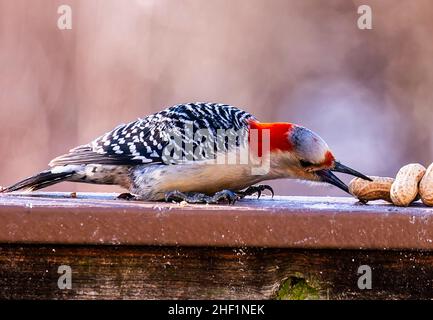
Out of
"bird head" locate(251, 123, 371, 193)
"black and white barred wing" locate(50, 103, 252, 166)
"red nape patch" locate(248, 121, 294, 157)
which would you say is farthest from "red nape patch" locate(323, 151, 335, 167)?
"black and white barred wing" locate(50, 103, 252, 166)

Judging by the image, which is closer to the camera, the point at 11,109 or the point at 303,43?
the point at 11,109

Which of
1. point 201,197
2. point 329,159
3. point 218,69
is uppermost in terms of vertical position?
point 218,69

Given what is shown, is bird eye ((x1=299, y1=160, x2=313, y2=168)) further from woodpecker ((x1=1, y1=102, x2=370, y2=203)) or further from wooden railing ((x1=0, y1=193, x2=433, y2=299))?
wooden railing ((x1=0, y1=193, x2=433, y2=299))

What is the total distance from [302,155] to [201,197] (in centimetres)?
54

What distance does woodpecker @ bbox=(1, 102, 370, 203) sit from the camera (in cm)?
374

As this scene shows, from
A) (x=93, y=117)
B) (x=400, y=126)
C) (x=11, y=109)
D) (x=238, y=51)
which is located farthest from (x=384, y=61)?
(x=11, y=109)

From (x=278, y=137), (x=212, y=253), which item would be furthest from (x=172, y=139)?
(x=212, y=253)

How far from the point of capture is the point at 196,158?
3.74 m

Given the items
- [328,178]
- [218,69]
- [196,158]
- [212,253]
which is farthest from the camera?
[218,69]

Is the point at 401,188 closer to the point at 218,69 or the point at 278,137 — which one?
the point at 278,137

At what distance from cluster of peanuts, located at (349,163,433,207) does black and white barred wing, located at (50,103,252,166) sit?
0.72m

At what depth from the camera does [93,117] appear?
6.21 metres
